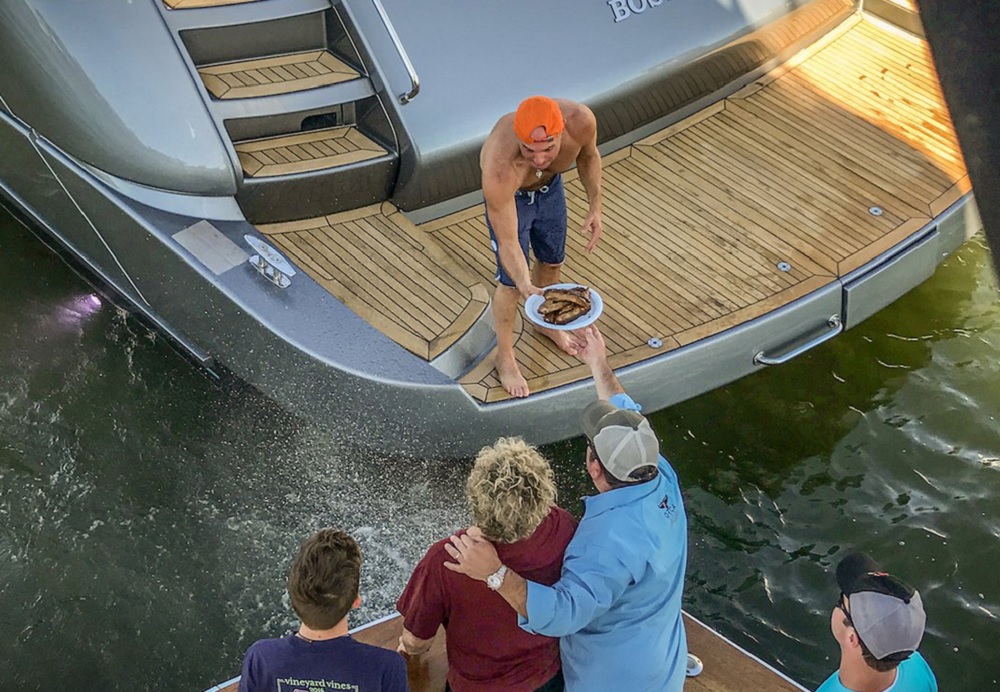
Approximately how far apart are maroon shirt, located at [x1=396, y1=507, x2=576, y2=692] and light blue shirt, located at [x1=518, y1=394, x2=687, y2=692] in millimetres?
52

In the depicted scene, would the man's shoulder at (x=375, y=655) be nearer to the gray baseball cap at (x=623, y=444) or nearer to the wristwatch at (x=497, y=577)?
the wristwatch at (x=497, y=577)

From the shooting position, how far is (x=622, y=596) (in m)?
2.29

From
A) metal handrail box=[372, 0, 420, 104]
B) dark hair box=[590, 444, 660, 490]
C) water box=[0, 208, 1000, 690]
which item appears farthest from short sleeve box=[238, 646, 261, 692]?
metal handrail box=[372, 0, 420, 104]

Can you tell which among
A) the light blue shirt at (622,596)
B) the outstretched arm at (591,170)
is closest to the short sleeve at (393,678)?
the light blue shirt at (622,596)

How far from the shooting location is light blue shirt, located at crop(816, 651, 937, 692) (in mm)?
2123

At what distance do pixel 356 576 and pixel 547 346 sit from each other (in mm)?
1986

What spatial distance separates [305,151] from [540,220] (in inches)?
41.2

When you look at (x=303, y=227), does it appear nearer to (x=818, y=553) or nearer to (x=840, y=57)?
(x=818, y=553)

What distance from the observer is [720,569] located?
12.7 feet

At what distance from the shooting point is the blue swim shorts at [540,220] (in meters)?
3.62

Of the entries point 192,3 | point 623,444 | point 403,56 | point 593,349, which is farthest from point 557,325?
point 192,3

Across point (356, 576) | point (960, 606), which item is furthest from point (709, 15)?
point (356, 576)

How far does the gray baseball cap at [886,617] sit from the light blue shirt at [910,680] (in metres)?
0.09

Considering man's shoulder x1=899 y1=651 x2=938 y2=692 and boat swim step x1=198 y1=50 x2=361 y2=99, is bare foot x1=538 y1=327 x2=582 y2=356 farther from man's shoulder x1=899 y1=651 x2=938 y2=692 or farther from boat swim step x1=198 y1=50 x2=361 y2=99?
man's shoulder x1=899 y1=651 x2=938 y2=692
